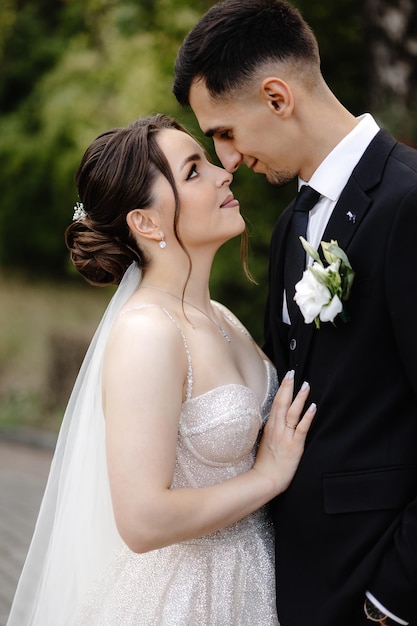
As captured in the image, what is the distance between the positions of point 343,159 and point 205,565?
1196 millimetres

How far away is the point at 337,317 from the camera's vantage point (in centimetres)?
220

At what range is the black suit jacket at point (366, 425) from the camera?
209 centimetres

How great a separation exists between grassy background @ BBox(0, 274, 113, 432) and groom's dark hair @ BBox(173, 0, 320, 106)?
6078 mm

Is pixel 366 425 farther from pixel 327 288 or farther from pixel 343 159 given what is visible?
pixel 343 159

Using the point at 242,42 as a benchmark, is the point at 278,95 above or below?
below

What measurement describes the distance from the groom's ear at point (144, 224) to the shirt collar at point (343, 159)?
19.6 inches

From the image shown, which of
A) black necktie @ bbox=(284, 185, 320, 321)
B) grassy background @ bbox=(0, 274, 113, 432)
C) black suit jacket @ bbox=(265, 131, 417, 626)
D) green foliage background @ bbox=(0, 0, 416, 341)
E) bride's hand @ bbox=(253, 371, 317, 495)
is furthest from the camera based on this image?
grassy background @ bbox=(0, 274, 113, 432)

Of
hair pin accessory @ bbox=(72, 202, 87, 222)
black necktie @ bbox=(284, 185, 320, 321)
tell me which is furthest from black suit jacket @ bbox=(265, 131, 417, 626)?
hair pin accessory @ bbox=(72, 202, 87, 222)

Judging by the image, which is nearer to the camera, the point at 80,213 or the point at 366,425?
the point at 366,425

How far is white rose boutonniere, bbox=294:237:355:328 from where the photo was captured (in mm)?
2125

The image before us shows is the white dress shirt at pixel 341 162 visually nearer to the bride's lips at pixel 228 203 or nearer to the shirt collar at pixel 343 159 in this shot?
the shirt collar at pixel 343 159

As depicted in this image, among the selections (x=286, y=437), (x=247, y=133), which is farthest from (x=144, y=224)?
(x=286, y=437)

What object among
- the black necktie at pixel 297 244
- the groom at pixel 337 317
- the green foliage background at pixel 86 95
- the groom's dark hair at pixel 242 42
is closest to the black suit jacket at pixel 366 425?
the groom at pixel 337 317

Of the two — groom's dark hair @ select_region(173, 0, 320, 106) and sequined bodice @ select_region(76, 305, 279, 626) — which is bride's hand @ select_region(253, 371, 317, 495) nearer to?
sequined bodice @ select_region(76, 305, 279, 626)
